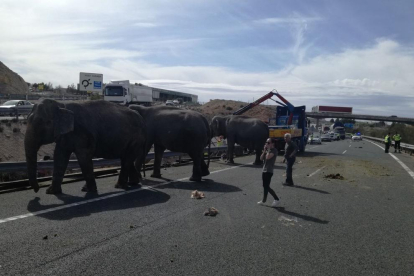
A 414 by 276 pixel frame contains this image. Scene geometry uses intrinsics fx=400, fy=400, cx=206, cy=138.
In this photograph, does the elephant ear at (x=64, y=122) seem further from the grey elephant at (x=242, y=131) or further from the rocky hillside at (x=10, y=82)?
the rocky hillside at (x=10, y=82)

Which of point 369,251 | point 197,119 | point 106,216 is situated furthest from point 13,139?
point 369,251

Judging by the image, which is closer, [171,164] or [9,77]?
[171,164]

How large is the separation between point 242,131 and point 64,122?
1246 centimetres

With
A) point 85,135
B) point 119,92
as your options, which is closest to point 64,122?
point 85,135

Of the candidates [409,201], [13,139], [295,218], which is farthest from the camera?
[13,139]

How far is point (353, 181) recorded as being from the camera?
14.0m

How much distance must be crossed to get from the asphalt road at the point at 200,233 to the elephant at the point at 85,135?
0.57 meters

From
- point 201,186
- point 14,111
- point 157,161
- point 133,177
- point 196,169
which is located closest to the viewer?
point 133,177

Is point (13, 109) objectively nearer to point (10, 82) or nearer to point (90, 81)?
point (90, 81)

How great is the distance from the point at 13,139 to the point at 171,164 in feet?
36.5

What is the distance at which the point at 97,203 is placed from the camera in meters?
8.36

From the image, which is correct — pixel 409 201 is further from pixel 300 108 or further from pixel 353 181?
pixel 300 108

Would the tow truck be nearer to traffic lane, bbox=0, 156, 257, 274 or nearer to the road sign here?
traffic lane, bbox=0, 156, 257, 274

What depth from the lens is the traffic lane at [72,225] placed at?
5.26 metres
